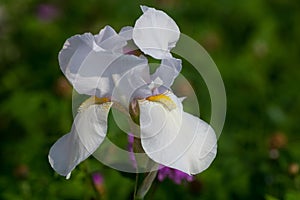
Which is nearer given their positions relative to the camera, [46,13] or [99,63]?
[99,63]

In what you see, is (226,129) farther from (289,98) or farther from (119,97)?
(119,97)

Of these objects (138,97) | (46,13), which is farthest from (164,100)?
(46,13)

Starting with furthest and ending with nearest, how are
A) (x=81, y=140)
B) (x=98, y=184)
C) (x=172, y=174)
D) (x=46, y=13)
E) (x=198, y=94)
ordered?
(x=46, y=13) < (x=198, y=94) < (x=98, y=184) < (x=172, y=174) < (x=81, y=140)

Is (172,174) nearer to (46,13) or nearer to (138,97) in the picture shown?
(138,97)

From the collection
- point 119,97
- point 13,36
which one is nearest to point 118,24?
point 13,36

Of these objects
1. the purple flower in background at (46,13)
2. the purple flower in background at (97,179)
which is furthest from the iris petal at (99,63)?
the purple flower in background at (46,13)

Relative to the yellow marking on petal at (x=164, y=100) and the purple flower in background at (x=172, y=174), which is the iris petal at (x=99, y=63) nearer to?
the yellow marking on petal at (x=164, y=100)
